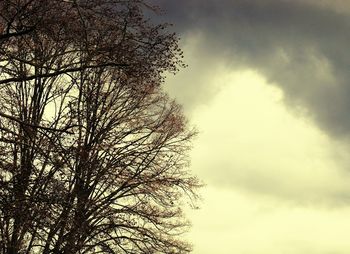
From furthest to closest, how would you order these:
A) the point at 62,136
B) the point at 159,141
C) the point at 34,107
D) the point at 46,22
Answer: the point at 159,141 < the point at 34,107 < the point at 62,136 < the point at 46,22

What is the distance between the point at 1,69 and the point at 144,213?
7.28 metres

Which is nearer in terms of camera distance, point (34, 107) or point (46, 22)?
point (46, 22)

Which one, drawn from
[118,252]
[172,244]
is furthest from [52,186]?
[172,244]

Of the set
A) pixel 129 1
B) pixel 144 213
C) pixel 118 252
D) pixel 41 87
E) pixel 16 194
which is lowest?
pixel 16 194

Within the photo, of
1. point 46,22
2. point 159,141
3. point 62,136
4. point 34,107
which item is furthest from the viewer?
point 159,141

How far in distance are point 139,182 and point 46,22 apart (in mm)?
7583

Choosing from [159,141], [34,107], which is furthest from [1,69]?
[159,141]

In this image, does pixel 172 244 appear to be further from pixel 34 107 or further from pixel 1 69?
pixel 1 69

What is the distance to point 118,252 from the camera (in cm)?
1619

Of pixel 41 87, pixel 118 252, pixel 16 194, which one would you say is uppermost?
pixel 41 87

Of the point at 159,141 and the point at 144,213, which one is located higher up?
the point at 159,141

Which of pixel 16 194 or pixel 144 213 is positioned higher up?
pixel 144 213

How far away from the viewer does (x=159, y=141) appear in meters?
18.0

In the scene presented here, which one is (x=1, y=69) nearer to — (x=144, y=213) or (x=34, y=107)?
(x=34, y=107)
